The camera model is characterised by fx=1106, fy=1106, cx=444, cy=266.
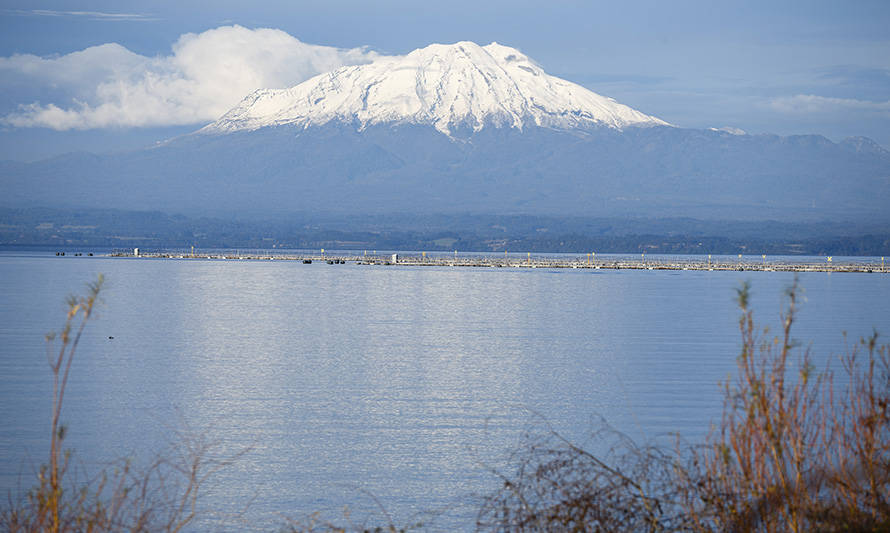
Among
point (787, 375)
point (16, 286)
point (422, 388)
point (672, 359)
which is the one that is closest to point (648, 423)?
point (422, 388)

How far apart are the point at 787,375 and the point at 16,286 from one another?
2186 inches

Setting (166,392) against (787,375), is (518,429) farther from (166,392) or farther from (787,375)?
(787,375)

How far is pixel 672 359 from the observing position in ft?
103

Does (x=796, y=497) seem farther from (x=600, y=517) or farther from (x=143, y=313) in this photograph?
(x=143, y=313)

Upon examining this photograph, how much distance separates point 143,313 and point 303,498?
35843 millimetres

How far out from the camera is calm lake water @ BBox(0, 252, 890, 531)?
15.7 meters

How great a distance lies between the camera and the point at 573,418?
68.5 ft

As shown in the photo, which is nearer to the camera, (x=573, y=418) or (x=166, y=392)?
(x=573, y=418)

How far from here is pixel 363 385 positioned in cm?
2517

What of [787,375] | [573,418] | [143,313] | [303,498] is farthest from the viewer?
[143,313]

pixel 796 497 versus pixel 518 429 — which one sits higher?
pixel 796 497

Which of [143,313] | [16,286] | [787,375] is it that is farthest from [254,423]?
[16,286]

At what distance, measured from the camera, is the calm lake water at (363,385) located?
15.7 m

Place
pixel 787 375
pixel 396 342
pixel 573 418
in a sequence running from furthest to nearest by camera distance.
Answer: pixel 396 342
pixel 787 375
pixel 573 418
